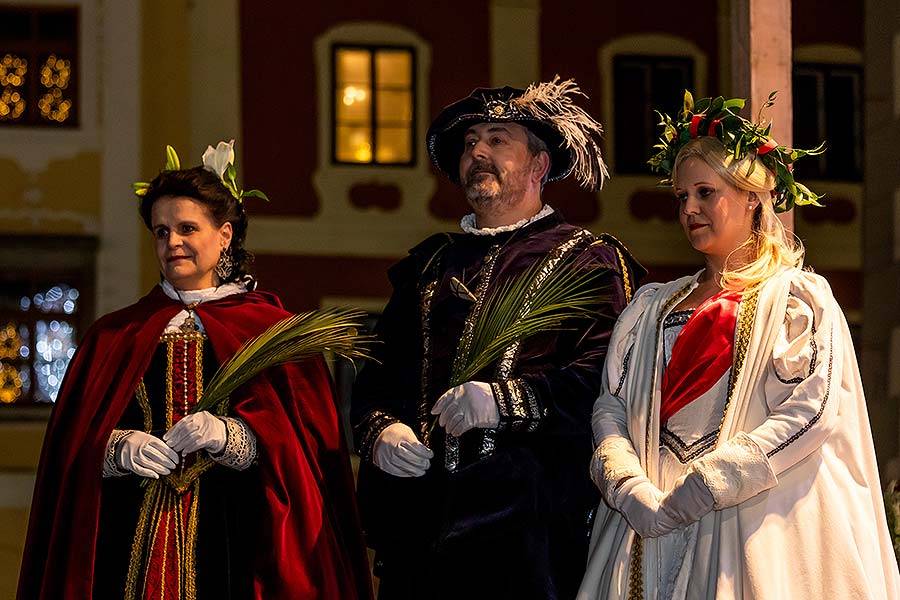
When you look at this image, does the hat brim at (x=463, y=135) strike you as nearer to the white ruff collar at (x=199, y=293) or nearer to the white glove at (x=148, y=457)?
the white ruff collar at (x=199, y=293)

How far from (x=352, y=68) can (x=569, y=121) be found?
8.11 metres

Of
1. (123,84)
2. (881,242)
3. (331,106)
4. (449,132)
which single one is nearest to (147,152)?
(123,84)

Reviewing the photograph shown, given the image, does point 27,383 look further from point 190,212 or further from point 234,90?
point 190,212

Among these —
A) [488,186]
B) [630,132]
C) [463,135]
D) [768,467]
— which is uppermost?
[630,132]

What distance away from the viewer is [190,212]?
496 cm

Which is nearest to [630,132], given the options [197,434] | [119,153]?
[119,153]

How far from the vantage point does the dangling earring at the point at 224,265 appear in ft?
16.7

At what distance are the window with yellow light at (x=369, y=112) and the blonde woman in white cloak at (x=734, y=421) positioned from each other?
27.4ft

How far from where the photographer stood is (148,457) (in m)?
4.62

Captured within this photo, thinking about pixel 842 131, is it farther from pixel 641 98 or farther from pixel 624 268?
pixel 624 268

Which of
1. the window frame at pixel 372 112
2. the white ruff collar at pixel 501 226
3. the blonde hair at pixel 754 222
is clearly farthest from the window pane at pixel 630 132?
the blonde hair at pixel 754 222

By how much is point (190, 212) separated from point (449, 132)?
0.78 meters

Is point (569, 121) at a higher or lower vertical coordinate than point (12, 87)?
lower

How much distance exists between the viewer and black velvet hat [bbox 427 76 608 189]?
16.3 feet
